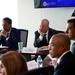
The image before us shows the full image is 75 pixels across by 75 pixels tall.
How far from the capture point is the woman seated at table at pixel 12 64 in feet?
5.52

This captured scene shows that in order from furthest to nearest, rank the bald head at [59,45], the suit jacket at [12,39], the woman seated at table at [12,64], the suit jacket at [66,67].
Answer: the suit jacket at [12,39] → the bald head at [59,45] → the suit jacket at [66,67] → the woman seated at table at [12,64]

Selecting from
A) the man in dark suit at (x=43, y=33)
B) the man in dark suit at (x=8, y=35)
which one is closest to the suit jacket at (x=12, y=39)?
the man in dark suit at (x=8, y=35)

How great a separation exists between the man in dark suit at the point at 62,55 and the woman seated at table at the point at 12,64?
1.54 ft

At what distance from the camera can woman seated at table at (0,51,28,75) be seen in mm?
1684

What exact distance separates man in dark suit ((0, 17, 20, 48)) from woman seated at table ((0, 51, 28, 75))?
110 inches

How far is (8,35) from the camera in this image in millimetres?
4699

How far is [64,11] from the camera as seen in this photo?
5.64 metres

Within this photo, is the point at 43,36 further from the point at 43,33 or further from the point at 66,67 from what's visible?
the point at 66,67

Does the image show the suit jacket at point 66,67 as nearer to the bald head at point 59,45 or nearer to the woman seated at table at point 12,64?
the bald head at point 59,45

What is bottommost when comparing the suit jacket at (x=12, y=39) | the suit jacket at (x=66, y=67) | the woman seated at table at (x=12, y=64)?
the suit jacket at (x=12, y=39)

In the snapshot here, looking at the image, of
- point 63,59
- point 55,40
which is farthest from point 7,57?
point 55,40

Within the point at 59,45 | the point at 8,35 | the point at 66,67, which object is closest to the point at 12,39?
the point at 8,35

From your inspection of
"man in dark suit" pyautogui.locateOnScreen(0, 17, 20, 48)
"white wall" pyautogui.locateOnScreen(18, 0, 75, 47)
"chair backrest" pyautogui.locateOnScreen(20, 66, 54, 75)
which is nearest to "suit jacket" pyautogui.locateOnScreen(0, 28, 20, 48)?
"man in dark suit" pyautogui.locateOnScreen(0, 17, 20, 48)

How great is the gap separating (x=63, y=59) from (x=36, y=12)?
13.0 feet
